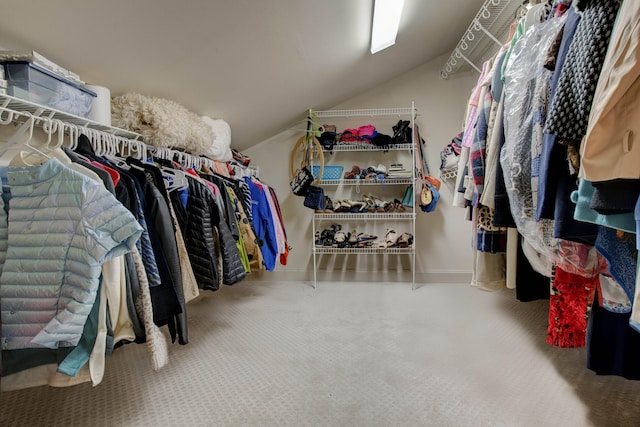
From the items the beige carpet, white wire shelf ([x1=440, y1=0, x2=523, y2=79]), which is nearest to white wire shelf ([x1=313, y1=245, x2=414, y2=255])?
the beige carpet

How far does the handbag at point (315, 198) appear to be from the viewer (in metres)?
2.74

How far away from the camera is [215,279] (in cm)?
149

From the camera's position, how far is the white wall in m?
3.00

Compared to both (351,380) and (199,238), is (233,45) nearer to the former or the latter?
(199,238)

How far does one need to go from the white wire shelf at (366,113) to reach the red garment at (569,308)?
222cm

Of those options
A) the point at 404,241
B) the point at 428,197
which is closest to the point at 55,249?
the point at 404,241

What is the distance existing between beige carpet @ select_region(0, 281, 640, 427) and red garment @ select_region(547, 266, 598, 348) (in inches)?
11.9

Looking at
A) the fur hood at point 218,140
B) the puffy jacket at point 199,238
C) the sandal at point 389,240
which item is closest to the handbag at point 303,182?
the fur hood at point 218,140

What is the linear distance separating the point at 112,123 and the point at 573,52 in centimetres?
184

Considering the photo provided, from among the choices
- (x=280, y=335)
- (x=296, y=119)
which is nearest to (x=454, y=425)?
(x=280, y=335)

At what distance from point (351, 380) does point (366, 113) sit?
8.22ft

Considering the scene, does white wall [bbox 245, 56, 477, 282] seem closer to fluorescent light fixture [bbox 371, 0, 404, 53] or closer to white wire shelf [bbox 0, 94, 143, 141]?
fluorescent light fixture [bbox 371, 0, 404, 53]

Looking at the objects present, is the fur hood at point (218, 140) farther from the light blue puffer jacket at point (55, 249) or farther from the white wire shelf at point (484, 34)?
the white wire shelf at point (484, 34)

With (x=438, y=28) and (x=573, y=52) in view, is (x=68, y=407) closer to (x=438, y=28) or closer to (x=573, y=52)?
(x=573, y=52)
